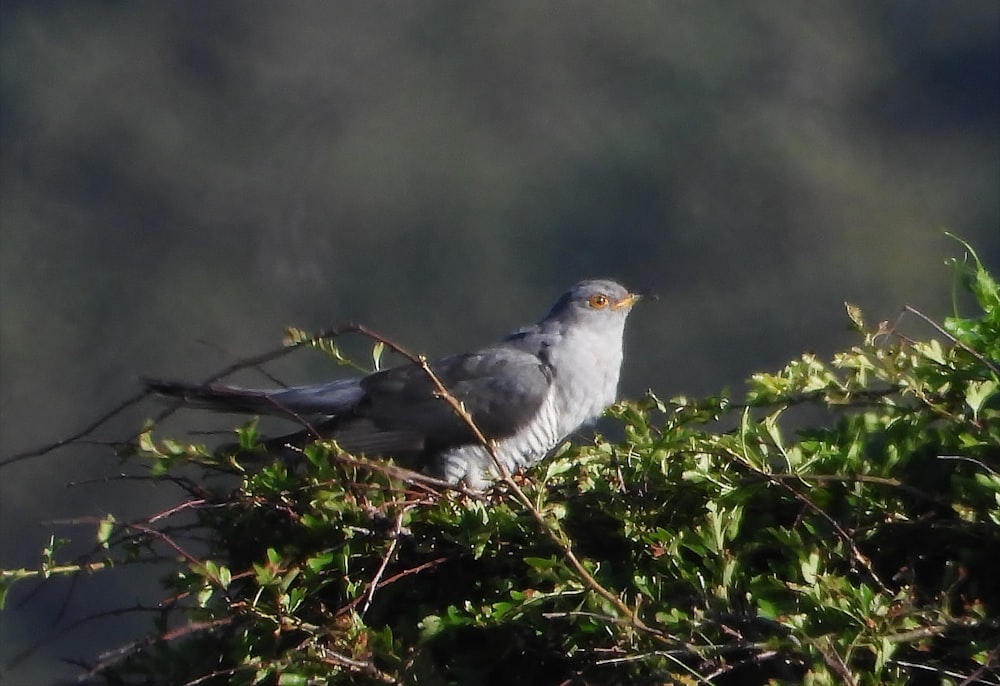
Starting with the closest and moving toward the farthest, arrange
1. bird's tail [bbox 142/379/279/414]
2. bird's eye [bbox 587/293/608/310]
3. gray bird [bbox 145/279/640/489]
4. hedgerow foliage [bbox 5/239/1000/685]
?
1. hedgerow foliage [bbox 5/239/1000/685]
2. bird's tail [bbox 142/379/279/414]
3. gray bird [bbox 145/279/640/489]
4. bird's eye [bbox 587/293/608/310]

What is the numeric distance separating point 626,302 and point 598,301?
82 millimetres

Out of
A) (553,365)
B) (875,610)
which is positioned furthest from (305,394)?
(875,610)

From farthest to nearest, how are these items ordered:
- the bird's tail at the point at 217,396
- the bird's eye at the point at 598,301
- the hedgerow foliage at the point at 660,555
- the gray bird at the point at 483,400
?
1. the bird's eye at the point at 598,301
2. the gray bird at the point at 483,400
3. the bird's tail at the point at 217,396
4. the hedgerow foliage at the point at 660,555

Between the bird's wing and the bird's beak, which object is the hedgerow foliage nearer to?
the bird's wing

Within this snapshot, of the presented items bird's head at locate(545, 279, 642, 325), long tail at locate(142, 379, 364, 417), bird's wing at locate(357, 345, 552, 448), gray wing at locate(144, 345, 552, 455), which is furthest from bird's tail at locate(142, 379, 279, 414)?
bird's head at locate(545, 279, 642, 325)

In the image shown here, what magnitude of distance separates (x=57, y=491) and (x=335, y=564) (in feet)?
5.70

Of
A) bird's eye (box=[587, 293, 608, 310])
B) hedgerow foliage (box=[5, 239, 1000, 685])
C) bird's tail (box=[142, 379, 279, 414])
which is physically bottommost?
hedgerow foliage (box=[5, 239, 1000, 685])

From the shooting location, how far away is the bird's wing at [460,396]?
3.02m

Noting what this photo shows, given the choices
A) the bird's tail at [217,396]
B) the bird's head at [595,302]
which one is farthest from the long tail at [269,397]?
the bird's head at [595,302]

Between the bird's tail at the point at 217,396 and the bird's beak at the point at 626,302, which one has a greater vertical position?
the bird's beak at the point at 626,302

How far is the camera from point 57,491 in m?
3.59

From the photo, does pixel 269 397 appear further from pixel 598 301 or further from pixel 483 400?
pixel 598 301

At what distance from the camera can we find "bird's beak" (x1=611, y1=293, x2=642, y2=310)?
3438 millimetres

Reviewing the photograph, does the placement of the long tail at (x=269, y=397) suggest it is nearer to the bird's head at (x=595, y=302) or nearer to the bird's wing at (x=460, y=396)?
the bird's wing at (x=460, y=396)
